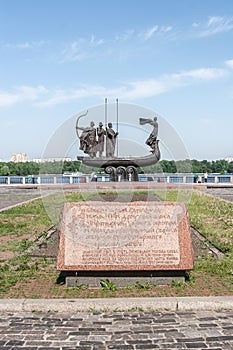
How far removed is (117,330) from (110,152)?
16849 millimetres

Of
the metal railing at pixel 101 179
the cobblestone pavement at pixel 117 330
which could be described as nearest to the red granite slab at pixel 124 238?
the cobblestone pavement at pixel 117 330

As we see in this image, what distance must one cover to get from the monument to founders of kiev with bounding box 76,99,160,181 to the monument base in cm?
1256

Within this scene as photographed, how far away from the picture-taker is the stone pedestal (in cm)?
647

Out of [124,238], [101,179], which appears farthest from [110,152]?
[124,238]

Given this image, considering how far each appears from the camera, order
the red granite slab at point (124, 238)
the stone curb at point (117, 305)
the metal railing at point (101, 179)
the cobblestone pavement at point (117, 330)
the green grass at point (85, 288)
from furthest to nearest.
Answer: the metal railing at point (101, 179)
the red granite slab at point (124, 238)
the green grass at point (85, 288)
the stone curb at point (117, 305)
the cobblestone pavement at point (117, 330)

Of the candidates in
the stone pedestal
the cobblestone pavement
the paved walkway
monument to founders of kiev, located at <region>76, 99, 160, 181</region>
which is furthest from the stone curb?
monument to founders of kiev, located at <region>76, 99, 160, 181</region>

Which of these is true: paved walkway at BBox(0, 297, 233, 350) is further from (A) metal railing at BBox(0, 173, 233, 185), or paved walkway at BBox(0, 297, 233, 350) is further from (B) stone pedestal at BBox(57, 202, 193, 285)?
(A) metal railing at BBox(0, 173, 233, 185)

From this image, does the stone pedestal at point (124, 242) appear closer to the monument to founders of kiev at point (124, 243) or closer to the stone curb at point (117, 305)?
the monument to founders of kiev at point (124, 243)

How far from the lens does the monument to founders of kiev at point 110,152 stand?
19.9m

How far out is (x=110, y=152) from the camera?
2144 centimetres

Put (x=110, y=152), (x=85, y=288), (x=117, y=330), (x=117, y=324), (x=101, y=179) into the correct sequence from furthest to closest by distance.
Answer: (x=101, y=179) < (x=110, y=152) < (x=85, y=288) < (x=117, y=324) < (x=117, y=330)

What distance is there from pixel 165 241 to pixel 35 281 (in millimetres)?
2145

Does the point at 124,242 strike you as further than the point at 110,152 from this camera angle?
No

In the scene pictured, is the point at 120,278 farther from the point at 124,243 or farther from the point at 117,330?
the point at 117,330
